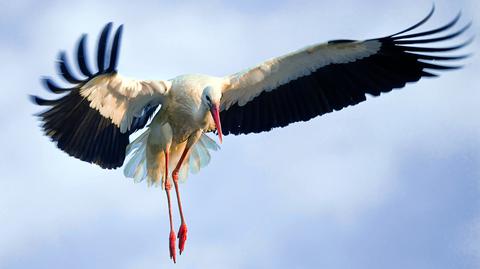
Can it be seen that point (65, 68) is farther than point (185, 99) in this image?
No

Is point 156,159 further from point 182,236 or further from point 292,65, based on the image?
point 292,65

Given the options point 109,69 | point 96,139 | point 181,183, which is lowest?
point 181,183

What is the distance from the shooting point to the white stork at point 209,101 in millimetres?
11930

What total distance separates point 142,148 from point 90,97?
4.06 ft

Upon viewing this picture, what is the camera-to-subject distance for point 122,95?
12008mm

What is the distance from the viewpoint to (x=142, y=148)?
42.4 ft

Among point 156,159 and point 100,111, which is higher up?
point 100,111

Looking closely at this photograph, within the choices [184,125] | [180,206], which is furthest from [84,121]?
[180,206]

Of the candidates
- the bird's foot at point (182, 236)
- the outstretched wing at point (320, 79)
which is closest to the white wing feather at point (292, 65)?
the outstretched wing at point (320, 79)

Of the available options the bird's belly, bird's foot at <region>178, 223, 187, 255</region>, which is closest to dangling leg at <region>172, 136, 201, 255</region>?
bird's foot at <region>178, 223, 187, 255</region>

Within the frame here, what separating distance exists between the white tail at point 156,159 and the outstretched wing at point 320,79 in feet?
1.25

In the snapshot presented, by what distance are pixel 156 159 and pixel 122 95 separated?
105 cm

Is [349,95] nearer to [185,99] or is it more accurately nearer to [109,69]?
[185,99]

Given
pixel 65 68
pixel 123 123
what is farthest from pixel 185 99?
pixel 65 68
